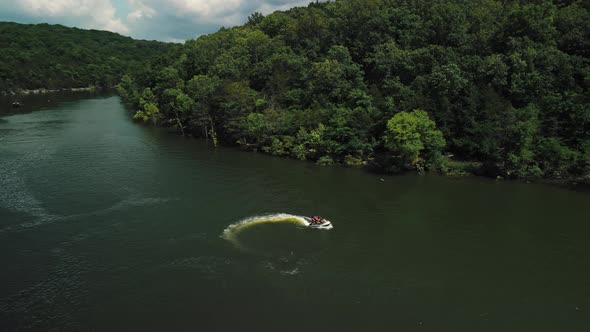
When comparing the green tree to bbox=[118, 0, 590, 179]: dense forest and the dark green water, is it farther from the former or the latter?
the dark green water

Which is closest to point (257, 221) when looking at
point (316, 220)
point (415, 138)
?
point (316, 220)

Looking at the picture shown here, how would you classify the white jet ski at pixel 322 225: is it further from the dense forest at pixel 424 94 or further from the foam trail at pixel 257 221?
the dense forest at pixel 424 94

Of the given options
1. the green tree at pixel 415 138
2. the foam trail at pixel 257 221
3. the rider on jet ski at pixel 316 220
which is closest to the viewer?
the foam trail at pixel 257 221

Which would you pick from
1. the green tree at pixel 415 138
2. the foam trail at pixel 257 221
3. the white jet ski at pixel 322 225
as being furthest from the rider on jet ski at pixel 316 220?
the green tree at pixel 415 138

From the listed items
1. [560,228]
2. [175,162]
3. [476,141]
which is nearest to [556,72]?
[476,141]

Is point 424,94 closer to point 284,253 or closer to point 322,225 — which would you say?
point 322,225

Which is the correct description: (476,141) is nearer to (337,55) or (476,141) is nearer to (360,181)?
(360,181)
